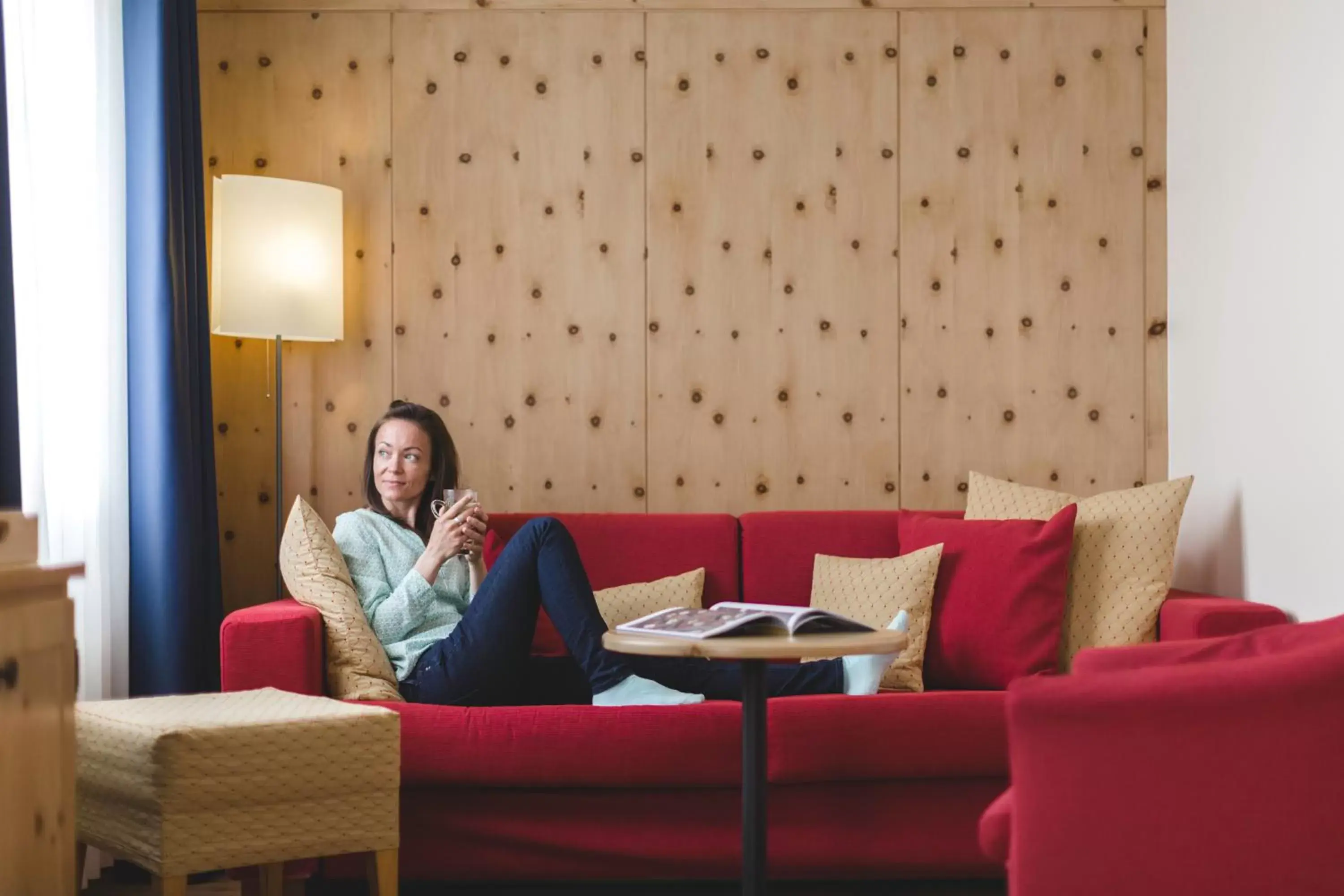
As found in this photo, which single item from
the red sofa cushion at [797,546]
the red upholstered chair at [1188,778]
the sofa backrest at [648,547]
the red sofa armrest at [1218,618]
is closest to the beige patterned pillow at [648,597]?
the sofa backrest at [648,547]

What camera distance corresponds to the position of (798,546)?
3125 mm

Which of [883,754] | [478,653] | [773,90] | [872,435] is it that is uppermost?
[773,90]

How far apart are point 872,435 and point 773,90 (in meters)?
1.07

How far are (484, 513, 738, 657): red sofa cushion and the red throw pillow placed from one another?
1.86 feet

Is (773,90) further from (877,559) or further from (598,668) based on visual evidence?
(598,668)

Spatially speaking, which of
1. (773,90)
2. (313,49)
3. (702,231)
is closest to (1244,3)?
(773,90)

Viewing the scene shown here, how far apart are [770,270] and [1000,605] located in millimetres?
1256

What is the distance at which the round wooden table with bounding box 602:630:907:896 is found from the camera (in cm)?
181

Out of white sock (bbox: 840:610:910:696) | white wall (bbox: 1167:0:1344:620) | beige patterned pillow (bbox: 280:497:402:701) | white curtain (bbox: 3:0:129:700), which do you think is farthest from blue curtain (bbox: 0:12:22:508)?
white wall (bbox: 1167:0:1344:620)

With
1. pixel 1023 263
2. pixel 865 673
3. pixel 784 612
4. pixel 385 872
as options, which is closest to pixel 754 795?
pixel 784 612

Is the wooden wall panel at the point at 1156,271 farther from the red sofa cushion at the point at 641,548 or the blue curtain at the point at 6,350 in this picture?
the blue curtain at the point at 6,350

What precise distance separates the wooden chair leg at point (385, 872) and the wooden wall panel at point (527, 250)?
4.75 ft

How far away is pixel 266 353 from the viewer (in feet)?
11.5

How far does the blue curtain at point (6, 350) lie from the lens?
2084 mm
